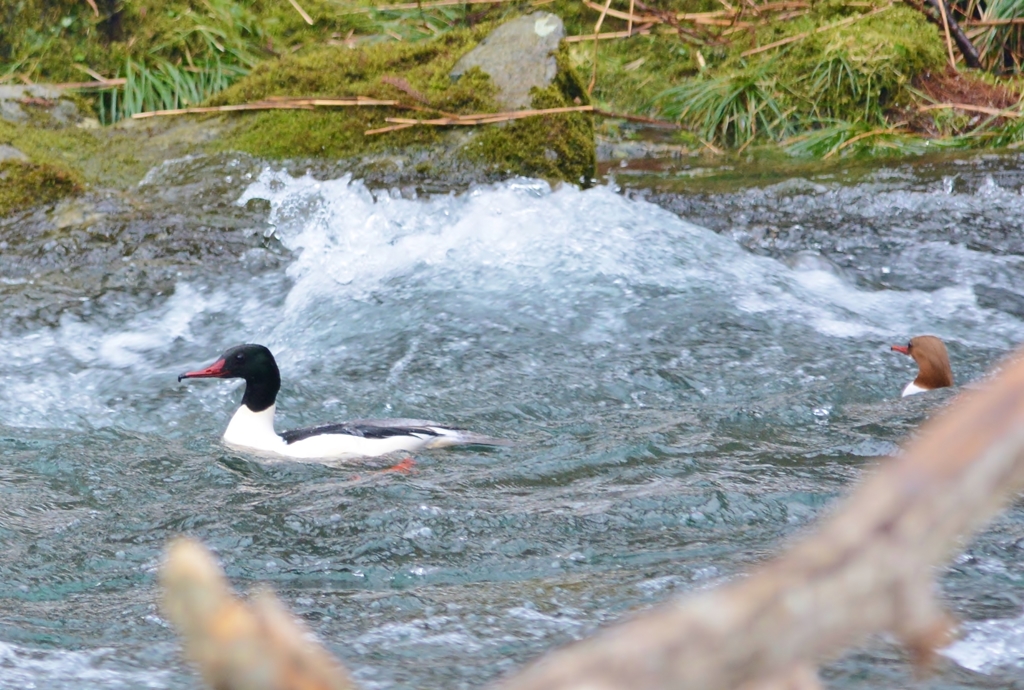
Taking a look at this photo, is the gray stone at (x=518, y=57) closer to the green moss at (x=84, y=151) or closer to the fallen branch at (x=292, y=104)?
the fallen branch at (x=292, y=104)

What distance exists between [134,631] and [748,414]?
9.26ft

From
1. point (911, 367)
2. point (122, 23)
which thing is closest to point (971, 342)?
point (911, 367)

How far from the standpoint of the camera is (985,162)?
298 inches

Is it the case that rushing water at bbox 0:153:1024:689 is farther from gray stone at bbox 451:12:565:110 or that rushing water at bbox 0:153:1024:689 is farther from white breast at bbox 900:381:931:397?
gray stone at bbox 451:12:565:110

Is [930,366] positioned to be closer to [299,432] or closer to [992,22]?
[299,432]

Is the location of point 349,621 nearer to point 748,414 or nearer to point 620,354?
point 748,414

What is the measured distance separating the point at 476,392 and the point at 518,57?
10.9ft

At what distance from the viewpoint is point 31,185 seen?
23.3ft

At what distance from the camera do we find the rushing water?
319 centimetres

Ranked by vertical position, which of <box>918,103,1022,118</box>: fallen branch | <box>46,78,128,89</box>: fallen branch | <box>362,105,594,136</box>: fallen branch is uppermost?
<box>46,78,128,89</box>: fallen branch

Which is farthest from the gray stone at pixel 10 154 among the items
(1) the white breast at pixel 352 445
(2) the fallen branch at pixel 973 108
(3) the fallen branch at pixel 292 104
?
(2) the fallen branch at pixel 973 108

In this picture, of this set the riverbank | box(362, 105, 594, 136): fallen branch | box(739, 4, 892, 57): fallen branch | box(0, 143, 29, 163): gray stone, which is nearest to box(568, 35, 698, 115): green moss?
the riverbank

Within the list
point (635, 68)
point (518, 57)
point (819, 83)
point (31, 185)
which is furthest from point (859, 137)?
point (31, 185)

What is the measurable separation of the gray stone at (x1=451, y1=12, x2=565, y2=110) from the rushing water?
2.73 feet
